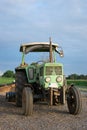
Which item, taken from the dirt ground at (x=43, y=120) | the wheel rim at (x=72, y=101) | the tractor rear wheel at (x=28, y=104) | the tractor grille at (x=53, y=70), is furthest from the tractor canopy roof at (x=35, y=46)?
the tractor rear wheel at (x=28, y=104)

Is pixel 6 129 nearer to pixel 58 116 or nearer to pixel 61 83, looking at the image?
pixel 58 116

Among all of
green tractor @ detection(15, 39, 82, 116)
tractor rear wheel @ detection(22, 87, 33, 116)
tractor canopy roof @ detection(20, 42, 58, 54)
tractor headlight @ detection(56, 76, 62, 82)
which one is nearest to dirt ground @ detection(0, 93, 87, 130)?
tractor rear wheel @ detection(22, 87, 33, 116)

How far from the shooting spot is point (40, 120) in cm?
1152

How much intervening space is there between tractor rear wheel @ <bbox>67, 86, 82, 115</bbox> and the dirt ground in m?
0.20

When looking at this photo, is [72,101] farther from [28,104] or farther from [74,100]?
[28,104]

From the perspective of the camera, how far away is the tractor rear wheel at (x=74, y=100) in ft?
41.8

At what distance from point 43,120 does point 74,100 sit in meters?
1.92

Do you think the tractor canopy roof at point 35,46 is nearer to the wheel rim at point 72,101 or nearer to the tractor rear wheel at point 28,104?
the wheel rim at point 72,101

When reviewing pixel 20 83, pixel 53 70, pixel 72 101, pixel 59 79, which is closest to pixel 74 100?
pixel 72 101

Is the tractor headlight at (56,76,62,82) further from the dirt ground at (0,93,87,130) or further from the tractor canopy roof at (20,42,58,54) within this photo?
the tractor canopy roof at (20,42,58,54)

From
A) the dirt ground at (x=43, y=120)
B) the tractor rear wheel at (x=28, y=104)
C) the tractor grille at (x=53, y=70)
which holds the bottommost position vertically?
the dirt ground at (x=43, y=120)

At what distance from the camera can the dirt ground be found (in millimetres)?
10203

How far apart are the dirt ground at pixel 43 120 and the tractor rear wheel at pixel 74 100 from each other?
7.8 inches

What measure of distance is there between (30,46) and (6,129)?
21.0 ft
